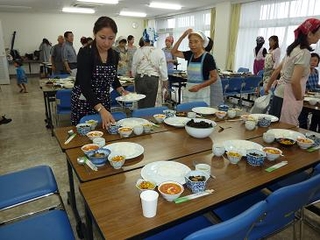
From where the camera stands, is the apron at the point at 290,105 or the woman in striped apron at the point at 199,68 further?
the woman in striped apron at the point at 199,68

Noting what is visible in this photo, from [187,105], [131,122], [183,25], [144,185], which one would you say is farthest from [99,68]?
[183,25]

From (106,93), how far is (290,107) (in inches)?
68.8

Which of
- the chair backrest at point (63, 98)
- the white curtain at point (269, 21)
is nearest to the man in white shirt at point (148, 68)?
the chair backrest at point (63, 98)

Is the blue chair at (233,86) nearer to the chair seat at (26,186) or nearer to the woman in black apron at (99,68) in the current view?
the woman in black apron at (99,68)

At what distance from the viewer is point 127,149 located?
1448mm

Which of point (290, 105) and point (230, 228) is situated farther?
point (290, 105)

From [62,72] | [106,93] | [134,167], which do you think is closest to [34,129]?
[62,72]

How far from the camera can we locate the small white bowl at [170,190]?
992mm

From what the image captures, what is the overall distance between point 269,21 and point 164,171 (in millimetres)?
6337

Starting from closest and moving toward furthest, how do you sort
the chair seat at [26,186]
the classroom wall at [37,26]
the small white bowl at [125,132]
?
the chair seat at [26,186] < the small white bowl at [125,132] < the classroom wall at [37,26]

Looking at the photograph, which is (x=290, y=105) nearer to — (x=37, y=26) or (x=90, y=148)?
(x=90, y=148)

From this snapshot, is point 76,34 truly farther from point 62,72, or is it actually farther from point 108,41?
point 108,41

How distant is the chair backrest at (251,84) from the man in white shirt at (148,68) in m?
2.08

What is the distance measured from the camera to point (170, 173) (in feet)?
3.92
